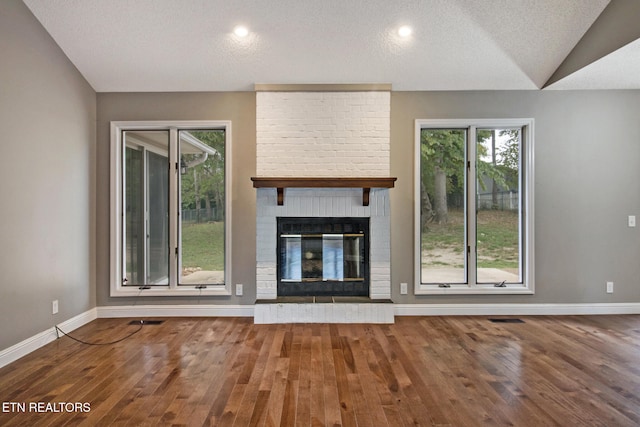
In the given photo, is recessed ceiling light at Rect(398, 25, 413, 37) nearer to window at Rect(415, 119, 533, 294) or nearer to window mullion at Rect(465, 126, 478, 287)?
window at Rect(415, 119, 533, 294)

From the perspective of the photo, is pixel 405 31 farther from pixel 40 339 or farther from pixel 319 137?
pixel 40 339

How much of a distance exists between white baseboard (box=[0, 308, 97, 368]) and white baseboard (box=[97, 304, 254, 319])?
0.21 m

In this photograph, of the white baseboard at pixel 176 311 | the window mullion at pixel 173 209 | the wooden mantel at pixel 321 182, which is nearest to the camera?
the wooden mantel at pixel 321 182

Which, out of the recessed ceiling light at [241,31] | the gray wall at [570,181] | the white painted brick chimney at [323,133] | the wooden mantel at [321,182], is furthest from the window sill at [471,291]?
the recessed ceiling light at [241,31]

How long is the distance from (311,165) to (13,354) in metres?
3.14

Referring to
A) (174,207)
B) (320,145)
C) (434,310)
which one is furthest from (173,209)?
(434,310)

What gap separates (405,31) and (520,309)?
130 inches

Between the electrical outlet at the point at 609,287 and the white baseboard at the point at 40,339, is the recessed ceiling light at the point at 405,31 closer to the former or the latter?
the electrical outlet at the point at 609,287

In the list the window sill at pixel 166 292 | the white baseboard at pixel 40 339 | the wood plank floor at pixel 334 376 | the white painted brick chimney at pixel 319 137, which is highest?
the white painted brick chimney at pixel 319 137

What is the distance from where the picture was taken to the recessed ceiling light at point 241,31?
3.47m

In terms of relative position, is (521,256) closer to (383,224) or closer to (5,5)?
(383,224)

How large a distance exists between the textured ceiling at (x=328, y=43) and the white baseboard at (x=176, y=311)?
8.20ft

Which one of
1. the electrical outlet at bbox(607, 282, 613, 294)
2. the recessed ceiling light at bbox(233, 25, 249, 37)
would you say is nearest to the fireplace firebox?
the recessed ceiling light at bbox(233, 25, 249, 37)

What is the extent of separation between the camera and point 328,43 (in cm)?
366
